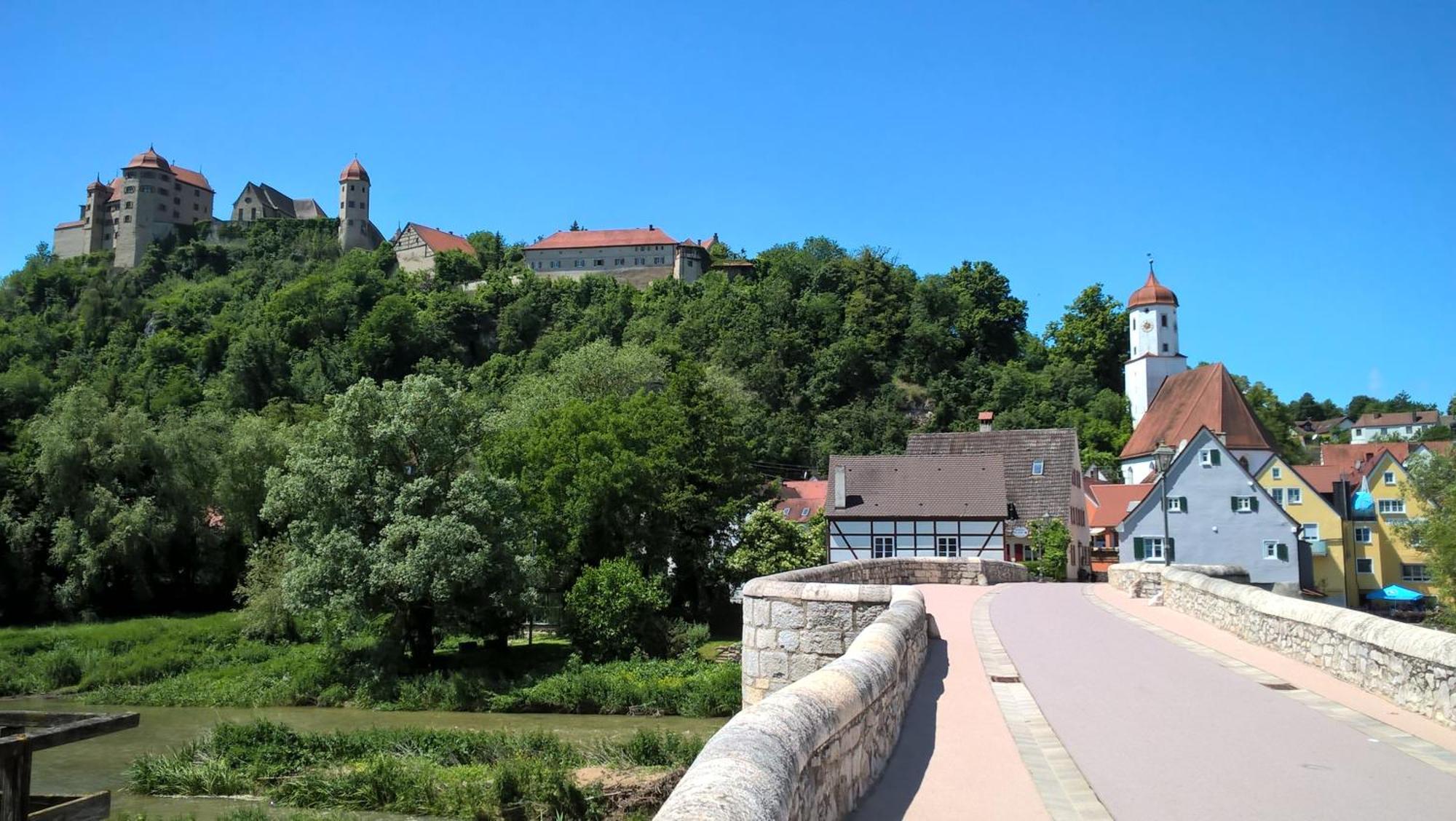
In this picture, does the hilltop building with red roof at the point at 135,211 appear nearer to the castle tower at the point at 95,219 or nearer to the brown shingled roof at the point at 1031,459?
the castle tower at the point at 95,219

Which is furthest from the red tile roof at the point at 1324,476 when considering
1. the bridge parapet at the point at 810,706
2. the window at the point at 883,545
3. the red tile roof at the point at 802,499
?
the bridge parapet at the point at 810,706

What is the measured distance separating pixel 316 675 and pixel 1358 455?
72.8 metres

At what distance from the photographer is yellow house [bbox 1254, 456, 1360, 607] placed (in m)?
50.6

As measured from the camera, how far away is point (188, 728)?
29266 mm

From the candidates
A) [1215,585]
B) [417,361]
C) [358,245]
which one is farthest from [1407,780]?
[358,245]

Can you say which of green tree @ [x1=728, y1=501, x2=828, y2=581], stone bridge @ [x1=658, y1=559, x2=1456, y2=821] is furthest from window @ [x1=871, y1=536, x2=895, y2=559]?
stone bridge @ [x1=658, y1=559, x2=1456, y2=821]

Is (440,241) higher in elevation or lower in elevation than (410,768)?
higher

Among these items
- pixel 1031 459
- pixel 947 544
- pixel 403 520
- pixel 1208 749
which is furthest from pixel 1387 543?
pixel 1208 749

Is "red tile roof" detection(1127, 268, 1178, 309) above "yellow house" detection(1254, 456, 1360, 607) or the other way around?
above

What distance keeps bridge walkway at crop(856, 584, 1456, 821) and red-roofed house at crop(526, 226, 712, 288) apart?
353ft

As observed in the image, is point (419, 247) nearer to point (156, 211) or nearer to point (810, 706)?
point (156, 211)

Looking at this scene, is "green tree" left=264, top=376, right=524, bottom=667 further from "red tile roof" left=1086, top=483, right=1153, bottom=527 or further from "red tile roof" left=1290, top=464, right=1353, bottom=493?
"red tile roof" left=1290, top=464, right=1353, bottom=493

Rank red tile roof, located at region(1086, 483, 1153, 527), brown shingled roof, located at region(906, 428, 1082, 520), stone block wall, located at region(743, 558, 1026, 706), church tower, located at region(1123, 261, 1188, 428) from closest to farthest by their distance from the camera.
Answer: stone block wall, located at region(743, 558, 1026, 706) → brown shingled roof, located at region(906, 428, 1082, 520) → red tile roof, located at region(1086, 483, 1153, 527) → church tower, located at region(1123, 261, 1188, 428)

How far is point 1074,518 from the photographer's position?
46.4 metres
